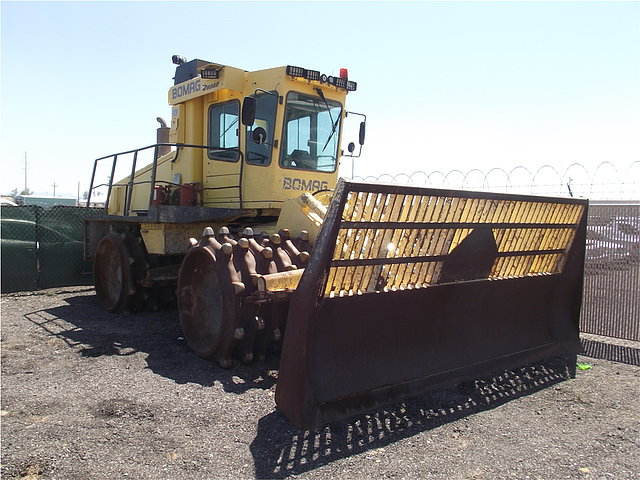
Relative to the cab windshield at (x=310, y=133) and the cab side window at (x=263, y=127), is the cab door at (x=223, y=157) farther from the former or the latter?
the cab windshield at (x=310, y=133)

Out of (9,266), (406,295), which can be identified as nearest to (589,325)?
(406,295)

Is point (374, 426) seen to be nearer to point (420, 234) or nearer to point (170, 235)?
point (420, 234)

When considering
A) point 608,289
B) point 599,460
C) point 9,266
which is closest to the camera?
point 599,460

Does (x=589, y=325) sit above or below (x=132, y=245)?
below

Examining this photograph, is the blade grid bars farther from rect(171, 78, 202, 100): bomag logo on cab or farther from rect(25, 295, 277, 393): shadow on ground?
rect(171, 78, 202, 100): bomag logo on cab

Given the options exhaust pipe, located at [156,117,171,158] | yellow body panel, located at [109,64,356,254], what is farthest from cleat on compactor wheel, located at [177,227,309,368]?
exhaust pipe, located at [156,117,171,158]

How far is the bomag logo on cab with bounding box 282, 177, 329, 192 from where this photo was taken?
659cm

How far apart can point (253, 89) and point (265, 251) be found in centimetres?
289

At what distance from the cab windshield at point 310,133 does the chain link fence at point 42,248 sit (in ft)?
17.8

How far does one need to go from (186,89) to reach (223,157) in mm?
1377

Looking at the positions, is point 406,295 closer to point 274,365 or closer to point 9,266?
point 274,365

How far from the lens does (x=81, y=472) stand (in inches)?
122

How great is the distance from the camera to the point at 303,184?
6.75m

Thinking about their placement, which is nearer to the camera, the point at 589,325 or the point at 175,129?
the point at 589,325
